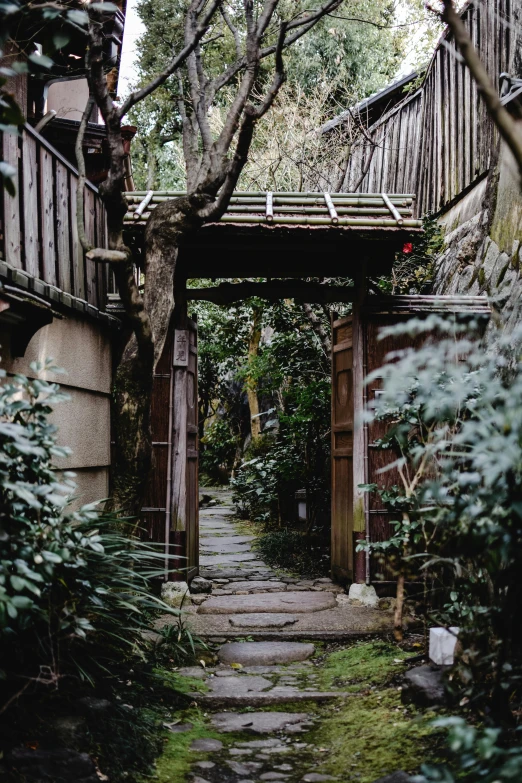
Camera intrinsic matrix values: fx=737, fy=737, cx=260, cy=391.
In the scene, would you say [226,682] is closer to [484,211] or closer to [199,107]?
[199,107]

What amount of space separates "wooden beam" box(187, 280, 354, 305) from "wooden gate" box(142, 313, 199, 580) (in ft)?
1.20

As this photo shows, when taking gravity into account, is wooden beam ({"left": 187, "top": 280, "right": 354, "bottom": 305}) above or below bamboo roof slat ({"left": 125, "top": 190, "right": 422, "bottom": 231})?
below

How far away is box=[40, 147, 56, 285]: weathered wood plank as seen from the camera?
562 cm

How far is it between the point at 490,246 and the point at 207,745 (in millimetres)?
6283

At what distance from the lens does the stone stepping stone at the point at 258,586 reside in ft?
25.3

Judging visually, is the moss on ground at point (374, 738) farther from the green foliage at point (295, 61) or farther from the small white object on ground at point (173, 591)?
the green foliage at point (295, 61)

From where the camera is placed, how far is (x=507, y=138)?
1.87m

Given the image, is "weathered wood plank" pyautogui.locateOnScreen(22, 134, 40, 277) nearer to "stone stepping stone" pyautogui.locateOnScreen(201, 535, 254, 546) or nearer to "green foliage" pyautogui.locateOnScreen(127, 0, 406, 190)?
"stone stepping stone" pyautogui.locateOnScreen(201, 535, 254, 546)

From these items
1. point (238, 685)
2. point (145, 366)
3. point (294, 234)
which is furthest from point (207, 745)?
point (294, 234)

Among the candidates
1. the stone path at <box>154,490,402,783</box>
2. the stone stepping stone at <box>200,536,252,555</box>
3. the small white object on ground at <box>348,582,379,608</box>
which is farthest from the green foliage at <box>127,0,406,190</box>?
the small white object on ground at <box>348,582,379,608</box>

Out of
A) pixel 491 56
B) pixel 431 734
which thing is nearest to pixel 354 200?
pixel 491 56

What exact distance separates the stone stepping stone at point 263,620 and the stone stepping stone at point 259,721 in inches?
71.2

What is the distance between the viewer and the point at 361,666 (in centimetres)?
532

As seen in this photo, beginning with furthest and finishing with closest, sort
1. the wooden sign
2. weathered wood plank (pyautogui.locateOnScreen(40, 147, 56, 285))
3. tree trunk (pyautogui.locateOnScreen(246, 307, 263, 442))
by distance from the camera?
tree trunk (pyautogui.locateOnScreen(246, 307, 263, 442))
the wooden sign
weathered wood plank (pyautogui.locateOnScreen(40, 147, 56, 285))
